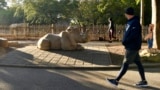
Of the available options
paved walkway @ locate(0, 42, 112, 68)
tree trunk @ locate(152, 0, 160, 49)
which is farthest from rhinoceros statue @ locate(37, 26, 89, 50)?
tree trunk @ locate(152, 0, 160, 49)

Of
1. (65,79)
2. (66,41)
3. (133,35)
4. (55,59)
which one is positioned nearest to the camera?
(133,35)

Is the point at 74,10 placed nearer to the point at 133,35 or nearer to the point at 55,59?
the point at 55,59

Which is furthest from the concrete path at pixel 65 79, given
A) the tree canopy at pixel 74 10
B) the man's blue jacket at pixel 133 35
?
the tree canopy at pixel 74 10

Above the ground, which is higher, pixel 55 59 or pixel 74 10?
pixel 74 10

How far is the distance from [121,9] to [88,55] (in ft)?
74.5

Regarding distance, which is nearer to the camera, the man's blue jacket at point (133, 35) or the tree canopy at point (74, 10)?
the man's blue jacket at point (133, 35)

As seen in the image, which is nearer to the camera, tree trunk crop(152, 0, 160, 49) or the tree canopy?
tree trunk crop(152, 0, 160, 49)

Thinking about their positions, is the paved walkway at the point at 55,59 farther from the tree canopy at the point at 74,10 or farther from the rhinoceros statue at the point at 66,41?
the tree canopy at the point at 74,10

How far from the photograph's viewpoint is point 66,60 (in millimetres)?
13180

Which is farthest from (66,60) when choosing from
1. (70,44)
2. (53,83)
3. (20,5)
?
(20,5)

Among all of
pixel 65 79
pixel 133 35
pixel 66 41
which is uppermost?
pixel 133 35

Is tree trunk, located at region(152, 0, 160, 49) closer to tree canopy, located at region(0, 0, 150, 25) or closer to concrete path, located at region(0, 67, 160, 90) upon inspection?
concrete path, located at region(0, 67, 160, 90)

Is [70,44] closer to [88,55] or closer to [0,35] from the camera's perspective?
[88,55]

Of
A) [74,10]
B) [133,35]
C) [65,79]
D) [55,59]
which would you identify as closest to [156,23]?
[55,59]
